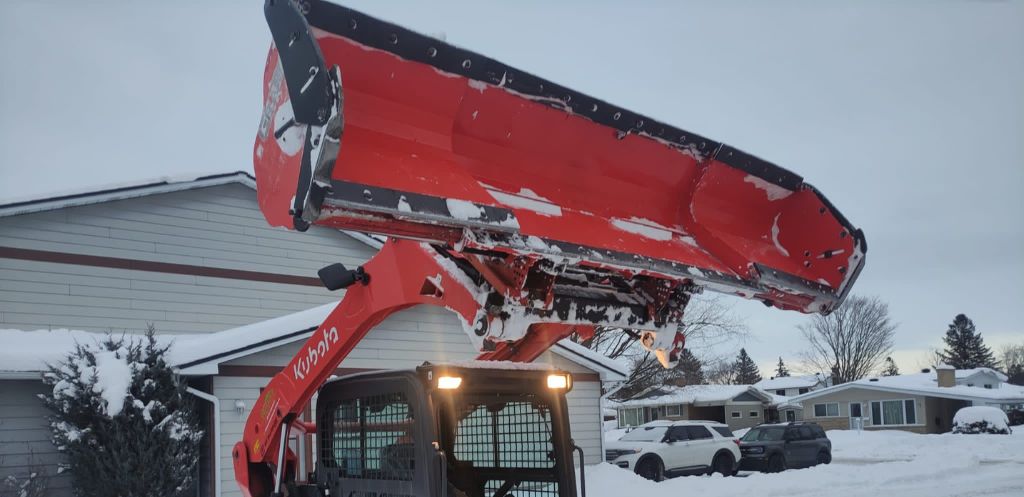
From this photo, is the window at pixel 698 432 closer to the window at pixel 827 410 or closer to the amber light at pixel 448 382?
the amber light at pixel 448 382

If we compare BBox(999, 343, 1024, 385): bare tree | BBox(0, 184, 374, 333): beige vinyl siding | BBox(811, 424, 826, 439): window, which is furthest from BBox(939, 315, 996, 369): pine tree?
BBox(0, 184, 374, 333): beige vinyl siding

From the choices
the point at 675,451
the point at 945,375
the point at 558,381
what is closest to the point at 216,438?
the point at 558,381

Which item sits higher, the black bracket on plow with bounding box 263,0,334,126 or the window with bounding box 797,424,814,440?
the black bracket on plow with bounding box 263,0,334,126

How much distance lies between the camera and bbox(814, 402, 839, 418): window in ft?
189

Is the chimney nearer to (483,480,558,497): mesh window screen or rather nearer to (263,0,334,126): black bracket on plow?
(483,480,558,497): mesh window screen

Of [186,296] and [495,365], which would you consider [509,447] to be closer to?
[495,365]

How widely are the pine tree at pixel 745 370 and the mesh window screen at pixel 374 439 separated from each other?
102 m

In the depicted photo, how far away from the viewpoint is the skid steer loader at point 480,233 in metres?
3.61

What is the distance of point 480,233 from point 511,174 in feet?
2.28

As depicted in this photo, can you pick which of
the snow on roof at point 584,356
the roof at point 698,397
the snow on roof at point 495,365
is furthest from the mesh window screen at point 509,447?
the roof at point 698,397

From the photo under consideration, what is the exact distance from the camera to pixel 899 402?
54000mm

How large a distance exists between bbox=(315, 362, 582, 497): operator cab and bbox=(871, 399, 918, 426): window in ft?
180

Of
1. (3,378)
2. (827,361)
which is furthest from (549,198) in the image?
(827,361)

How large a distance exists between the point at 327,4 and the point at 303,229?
94 centimetres
